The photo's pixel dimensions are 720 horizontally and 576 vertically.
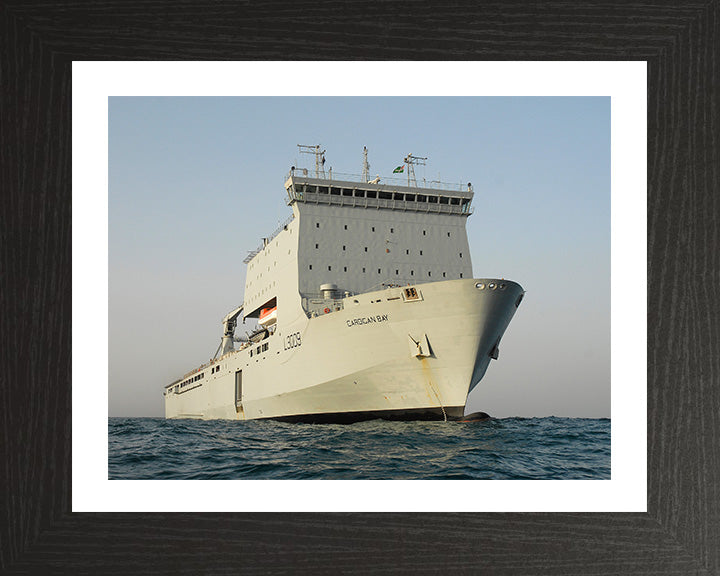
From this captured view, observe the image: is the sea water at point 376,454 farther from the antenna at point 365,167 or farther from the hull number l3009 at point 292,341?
the antenna at point 365,167

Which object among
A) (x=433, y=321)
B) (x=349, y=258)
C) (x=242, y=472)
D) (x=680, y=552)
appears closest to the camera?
(x=680, y=552)

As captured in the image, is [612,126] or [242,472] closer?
[612,126]

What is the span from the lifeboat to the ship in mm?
41

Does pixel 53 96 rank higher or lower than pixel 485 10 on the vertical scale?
lower

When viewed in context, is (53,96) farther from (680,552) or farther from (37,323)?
(680,552)

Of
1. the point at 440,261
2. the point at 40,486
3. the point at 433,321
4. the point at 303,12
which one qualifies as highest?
the point at 303,12

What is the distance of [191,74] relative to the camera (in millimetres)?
5016

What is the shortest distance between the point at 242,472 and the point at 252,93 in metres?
4.08

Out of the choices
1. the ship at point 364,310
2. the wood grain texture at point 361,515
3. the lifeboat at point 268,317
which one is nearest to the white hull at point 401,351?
the ship at point 364,310

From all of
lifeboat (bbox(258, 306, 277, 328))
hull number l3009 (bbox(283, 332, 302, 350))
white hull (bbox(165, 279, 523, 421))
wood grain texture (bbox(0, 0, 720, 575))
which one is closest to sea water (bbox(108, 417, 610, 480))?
white hull (bbox(165, 279, 523, 421))

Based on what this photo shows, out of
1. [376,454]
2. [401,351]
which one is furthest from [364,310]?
[376,454]

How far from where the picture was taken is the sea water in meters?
7.50

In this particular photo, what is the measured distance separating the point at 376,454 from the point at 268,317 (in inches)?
313

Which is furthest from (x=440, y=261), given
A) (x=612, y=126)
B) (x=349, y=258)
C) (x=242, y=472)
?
(x=612, y=126)
